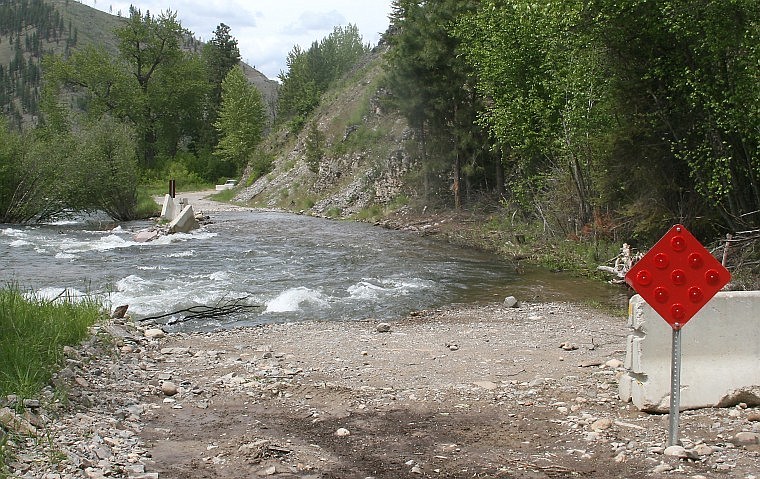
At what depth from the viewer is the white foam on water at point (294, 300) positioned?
14.0 metres

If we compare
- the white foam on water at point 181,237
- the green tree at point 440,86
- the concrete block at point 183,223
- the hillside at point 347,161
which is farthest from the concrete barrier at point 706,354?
the hillside at point 347,161

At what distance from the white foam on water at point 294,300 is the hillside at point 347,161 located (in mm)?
21910

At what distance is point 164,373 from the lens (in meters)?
8.95

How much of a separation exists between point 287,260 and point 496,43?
9.34 meters

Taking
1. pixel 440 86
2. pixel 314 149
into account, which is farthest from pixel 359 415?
pixel 314 149

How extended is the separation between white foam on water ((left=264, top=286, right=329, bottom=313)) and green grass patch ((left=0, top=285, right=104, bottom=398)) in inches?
162

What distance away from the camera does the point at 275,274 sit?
1795 centimetres

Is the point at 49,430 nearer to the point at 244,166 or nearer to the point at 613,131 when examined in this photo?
the point at 613,131

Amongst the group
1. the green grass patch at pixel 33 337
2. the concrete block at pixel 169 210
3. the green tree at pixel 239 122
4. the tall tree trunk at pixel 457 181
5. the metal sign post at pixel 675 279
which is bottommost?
the green grass patch at pixel 33 337

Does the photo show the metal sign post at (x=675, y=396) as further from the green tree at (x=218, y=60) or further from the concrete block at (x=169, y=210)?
the green tree at (x=218, y=60)

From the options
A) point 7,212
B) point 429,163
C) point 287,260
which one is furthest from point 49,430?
point 7,212

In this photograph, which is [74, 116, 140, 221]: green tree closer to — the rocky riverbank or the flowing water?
the flowing water

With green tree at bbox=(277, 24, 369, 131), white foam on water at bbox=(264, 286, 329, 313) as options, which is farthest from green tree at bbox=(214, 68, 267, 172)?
white foam on water at bbox=(264, 286, 329, 313)

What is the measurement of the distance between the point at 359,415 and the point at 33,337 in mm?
3685
